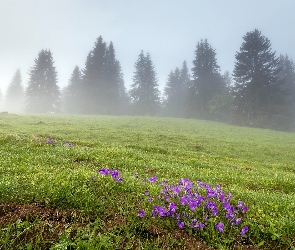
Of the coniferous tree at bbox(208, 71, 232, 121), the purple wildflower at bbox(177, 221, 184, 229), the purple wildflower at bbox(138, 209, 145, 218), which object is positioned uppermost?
the coniferous tree at bbox(208, 71, 232, 121)

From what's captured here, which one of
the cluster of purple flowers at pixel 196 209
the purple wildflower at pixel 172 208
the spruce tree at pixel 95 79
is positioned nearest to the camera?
the cluster of purple flowers at pixel 196 209

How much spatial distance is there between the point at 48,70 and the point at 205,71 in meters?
56.9

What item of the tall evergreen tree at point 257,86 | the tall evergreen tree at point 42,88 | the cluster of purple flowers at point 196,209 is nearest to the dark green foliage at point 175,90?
the tall evergreen tree at point 257,86

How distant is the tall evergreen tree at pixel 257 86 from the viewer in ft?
195

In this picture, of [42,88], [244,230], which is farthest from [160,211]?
[42,88]

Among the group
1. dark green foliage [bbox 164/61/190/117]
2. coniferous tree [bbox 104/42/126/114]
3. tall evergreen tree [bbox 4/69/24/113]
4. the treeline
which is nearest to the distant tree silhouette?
the treeline

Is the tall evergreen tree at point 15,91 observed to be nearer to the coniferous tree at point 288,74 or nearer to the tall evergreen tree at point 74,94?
the tall evergreen tree at point 74,94

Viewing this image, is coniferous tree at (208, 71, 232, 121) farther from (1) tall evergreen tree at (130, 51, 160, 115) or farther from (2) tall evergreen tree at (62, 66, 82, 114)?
(2) tall evergreen tree at (62, 66, 82, 114)

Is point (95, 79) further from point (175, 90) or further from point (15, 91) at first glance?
point (15, 91)

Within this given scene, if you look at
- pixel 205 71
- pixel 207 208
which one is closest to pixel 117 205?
pixel 207 208

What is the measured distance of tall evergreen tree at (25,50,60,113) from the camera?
282 ft

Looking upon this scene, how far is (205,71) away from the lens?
77.4 metres

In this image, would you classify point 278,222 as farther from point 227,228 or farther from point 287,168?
point 287,168

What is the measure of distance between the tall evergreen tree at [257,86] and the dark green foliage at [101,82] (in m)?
42.3
